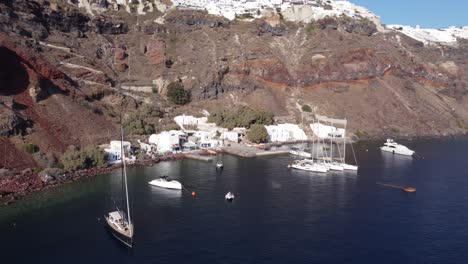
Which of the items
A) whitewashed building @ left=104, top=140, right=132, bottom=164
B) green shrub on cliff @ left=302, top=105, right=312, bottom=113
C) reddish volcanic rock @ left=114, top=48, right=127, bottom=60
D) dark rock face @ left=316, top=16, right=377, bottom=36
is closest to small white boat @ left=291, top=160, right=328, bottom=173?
whitewashed building @ left=104, top=140, right=132, bottom=164

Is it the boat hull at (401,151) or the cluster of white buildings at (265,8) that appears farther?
the cluster of white buildings at (265,8)

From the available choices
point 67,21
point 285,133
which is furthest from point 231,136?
point 67,21

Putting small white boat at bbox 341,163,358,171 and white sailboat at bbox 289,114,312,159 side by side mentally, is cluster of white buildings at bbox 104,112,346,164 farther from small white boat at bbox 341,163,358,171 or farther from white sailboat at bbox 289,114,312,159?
small white boat at bbox 341,163,358,171

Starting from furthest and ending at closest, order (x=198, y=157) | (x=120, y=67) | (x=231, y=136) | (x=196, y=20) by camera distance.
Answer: (x=196, y=20), (x=120, y=67), (x=231, y=136), (x=198, y=157)

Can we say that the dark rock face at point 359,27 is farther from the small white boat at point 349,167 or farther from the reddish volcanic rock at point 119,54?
the small white boat at point 349,167

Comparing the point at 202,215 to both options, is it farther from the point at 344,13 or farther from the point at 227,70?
the point at 344,13

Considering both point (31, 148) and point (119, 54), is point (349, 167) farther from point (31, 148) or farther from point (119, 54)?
point (119, 54)

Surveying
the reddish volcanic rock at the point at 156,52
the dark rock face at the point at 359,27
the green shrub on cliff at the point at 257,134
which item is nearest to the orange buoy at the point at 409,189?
the green shrub on cliff at the point at 257,134
